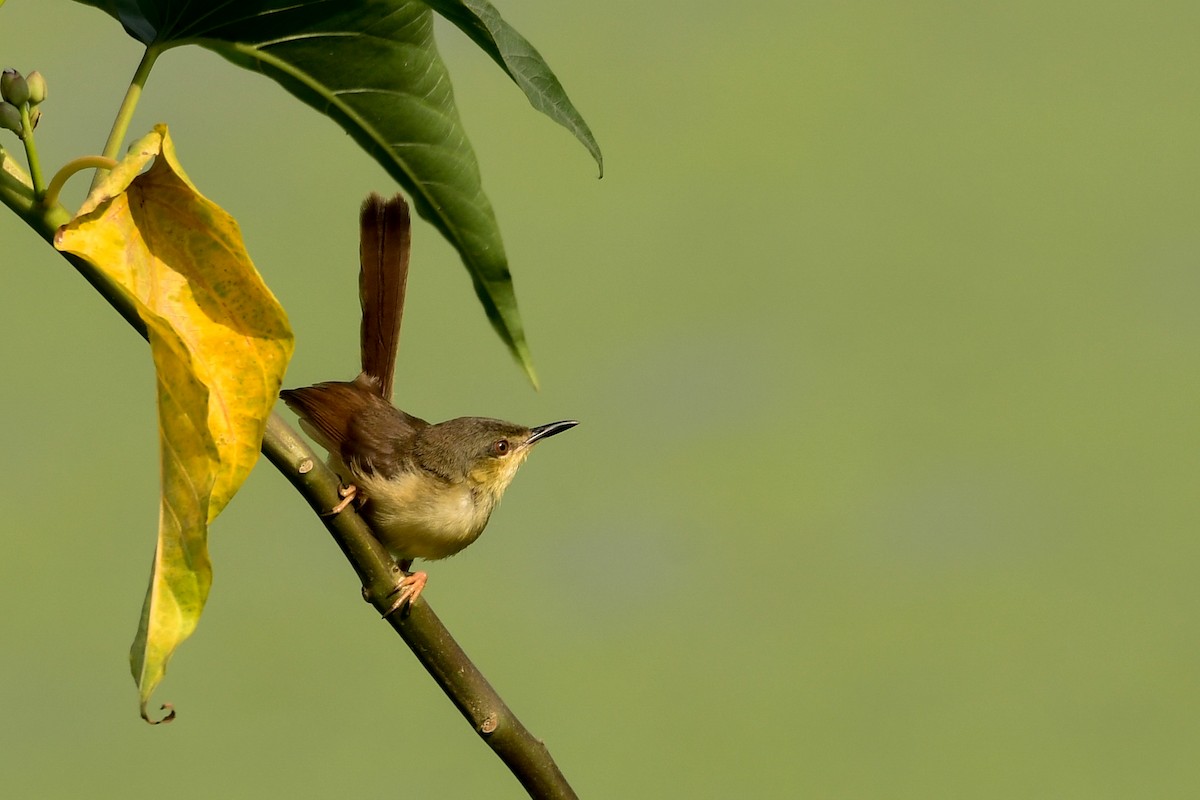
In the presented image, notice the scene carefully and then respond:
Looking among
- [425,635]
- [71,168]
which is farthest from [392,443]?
[71,168]

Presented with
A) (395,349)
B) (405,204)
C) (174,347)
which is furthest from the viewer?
(395,349)

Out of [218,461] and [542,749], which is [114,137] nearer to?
[218,461]

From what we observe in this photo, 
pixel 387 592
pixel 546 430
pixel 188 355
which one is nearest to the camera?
pixel 188 355

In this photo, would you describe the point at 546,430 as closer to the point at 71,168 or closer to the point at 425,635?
the point at 425,635

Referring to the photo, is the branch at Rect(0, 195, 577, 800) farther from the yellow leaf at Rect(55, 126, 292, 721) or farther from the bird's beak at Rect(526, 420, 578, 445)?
the bird's beak at Rect(526, 420, 578, 445)

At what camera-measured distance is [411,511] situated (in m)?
1.90

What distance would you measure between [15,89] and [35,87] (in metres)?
0.01

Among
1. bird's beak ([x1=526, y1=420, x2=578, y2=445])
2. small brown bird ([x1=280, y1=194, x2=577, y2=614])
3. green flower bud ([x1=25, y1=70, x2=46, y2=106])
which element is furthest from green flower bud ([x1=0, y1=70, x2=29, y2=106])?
bird's beak ([x1=526, y1=420, x2=578, y2=445])

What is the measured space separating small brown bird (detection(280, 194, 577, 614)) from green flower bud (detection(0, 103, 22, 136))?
2.92ft

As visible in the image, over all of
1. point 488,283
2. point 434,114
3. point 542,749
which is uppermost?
point 434,114

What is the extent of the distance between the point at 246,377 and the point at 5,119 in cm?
22

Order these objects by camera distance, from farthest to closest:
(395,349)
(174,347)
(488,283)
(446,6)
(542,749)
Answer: (395,349) < (542,749) < (488,283) < (446,6) < (174,347)

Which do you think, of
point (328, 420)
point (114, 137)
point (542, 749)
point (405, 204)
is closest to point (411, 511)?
point (328, 420)

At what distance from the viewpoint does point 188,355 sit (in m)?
0.67
